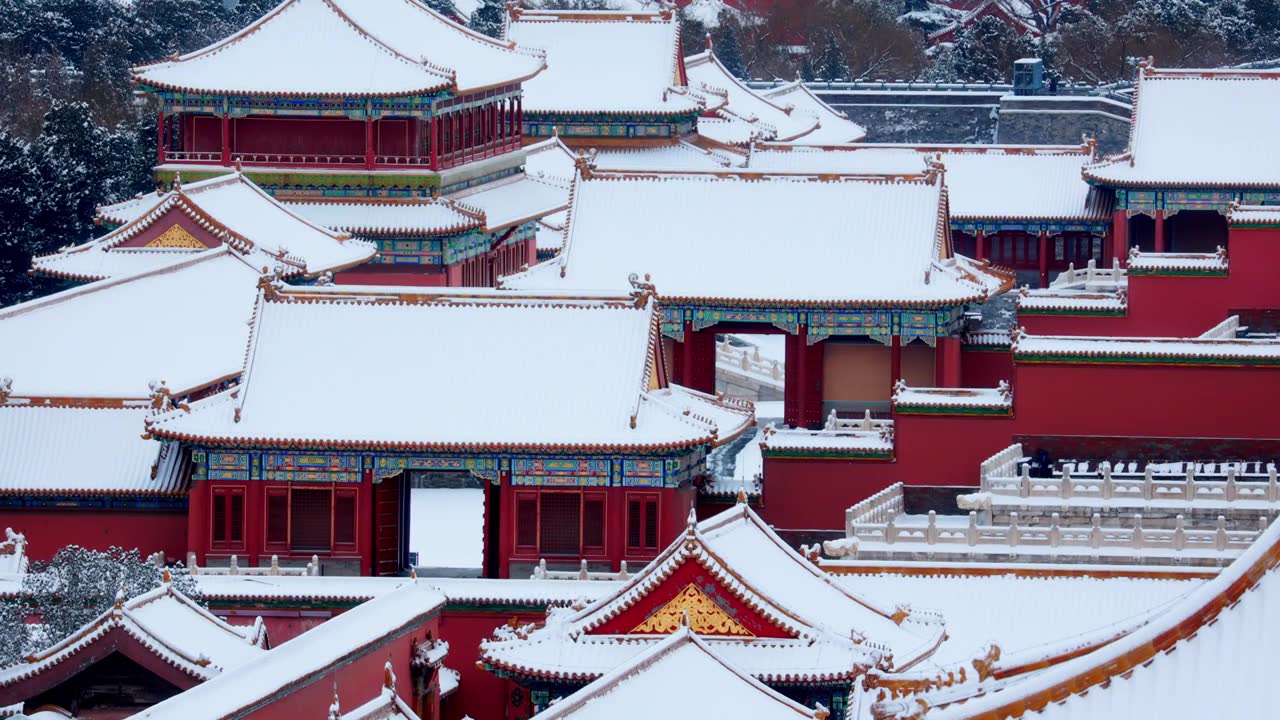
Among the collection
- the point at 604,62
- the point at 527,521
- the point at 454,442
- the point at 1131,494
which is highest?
the point at 604,62

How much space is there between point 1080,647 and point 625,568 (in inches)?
725

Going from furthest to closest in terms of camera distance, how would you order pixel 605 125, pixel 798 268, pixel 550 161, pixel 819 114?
1. pixel 819 114
2. pixel 605 125
3. pixel 550 161
4. pixel 798 268

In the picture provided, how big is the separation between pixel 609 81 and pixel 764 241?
20.9 metres

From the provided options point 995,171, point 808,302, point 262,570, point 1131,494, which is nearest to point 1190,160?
point 995,171

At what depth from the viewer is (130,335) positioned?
4512 centimetres

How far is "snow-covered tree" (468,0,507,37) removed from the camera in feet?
338

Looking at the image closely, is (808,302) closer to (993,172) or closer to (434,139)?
(434,139)

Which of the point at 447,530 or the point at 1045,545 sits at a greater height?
the point at 1045,545

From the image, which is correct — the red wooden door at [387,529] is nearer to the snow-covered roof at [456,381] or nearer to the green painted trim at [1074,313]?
the snow-covered roof at [456,381]

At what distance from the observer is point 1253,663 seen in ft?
61.7

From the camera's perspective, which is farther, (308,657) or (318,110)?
(318,110)

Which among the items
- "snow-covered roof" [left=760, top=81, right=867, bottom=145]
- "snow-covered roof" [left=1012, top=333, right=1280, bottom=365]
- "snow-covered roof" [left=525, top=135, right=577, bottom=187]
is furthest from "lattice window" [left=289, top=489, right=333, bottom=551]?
"snow-covered roof" [left=760, top=81, right=867, bottom=145]

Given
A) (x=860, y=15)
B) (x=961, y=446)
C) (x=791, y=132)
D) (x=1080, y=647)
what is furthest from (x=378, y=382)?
(x=860, y=15)

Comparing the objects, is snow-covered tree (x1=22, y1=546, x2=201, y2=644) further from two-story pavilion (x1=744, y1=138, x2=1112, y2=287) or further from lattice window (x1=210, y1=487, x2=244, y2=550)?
two-story pavilion (x1=744, y1=138, x2=1112, y2=287)
